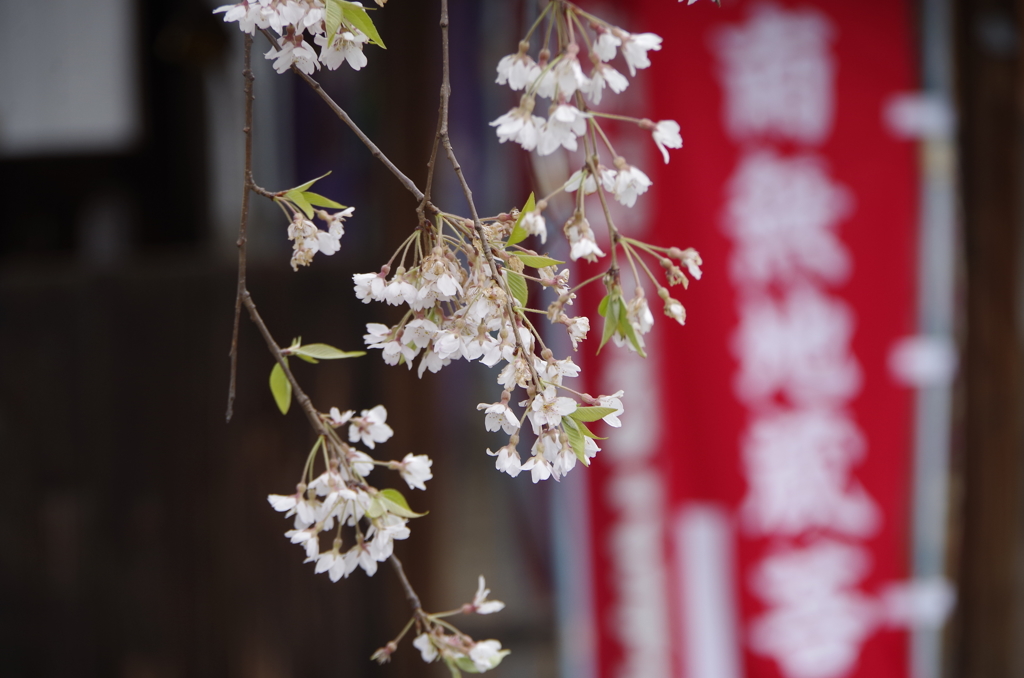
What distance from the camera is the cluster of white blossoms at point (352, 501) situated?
29.1 inches

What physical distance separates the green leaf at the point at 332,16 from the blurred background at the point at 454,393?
1.63m

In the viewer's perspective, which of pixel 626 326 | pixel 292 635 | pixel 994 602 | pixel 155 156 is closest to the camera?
pixel 626 326

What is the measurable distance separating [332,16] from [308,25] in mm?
27

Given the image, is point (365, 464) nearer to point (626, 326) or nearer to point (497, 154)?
point (626, 326)

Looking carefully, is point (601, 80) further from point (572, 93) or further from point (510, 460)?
point (510, 460)

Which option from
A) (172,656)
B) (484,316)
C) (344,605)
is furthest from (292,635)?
(484,316)

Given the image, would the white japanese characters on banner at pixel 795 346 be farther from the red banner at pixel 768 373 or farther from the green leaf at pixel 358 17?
the green leaf at pixel 358 17

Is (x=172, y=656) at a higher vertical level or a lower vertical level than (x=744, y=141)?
lower

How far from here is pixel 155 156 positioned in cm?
343

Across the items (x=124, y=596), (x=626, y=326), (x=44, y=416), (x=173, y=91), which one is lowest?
(x=124, y=596)

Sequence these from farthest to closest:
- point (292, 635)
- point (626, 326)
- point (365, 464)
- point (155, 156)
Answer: point (155, 156) → point (292, 635) → point (365, 464) → point (626, 326)

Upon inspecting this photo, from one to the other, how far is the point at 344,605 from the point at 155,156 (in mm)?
2027

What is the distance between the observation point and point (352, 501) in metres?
0.74

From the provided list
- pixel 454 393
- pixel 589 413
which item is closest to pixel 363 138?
pixel 589 413
